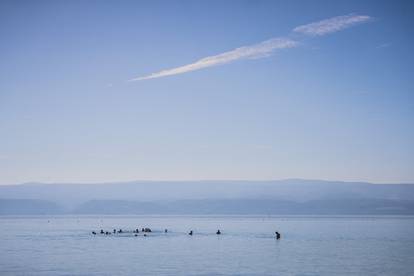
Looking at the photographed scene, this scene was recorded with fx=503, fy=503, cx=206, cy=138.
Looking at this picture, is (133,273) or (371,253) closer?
(133,273)

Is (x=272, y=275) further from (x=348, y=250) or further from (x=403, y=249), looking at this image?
(x=403, y=249)

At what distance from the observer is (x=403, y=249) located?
68312 mm

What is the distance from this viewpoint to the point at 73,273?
4450 centimetres

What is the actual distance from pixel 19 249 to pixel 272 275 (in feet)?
131

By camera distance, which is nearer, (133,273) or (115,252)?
(133,273)

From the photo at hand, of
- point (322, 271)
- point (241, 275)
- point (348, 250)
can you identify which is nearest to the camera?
point (241, 275)

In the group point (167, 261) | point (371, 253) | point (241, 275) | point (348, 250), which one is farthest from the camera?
point (348, 250)

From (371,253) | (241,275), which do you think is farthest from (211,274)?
(371,253)

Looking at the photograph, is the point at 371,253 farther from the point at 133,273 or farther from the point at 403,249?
the point at 133,273

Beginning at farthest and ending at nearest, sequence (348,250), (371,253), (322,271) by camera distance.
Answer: (348,250) → (371,253) → (322,271)

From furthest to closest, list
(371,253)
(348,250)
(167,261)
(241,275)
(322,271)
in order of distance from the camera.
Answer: (348,250) → (371,253) → (167,261) → (322,271) → (241,275)

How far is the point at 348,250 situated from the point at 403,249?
770 centimetres

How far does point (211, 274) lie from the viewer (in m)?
43.8

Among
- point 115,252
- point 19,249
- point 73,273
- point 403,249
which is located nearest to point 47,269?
point 73,273
